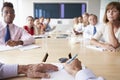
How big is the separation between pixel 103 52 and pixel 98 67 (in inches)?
17.7

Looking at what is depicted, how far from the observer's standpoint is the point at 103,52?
163 cm

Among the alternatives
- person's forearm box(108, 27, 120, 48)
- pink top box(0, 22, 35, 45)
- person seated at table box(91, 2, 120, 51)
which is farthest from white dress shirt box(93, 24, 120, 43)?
pink top box(0, 22, 35, 45)

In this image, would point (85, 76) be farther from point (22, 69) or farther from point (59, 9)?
point (59, 9)

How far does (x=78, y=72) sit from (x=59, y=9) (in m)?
4.74

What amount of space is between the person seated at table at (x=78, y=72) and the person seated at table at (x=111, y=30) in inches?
27.7

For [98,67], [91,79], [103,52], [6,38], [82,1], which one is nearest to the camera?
[91,79]

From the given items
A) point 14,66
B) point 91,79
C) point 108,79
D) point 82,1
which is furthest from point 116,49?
point 82,1

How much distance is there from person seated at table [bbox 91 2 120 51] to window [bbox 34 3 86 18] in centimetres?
359

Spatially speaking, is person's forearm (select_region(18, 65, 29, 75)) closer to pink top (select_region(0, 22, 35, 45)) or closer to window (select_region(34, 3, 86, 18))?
pink top (select_region(0, 22, 35, 45))

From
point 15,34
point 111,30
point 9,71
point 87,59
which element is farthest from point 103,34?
point 9,71

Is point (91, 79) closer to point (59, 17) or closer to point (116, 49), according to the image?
point (116, 49)

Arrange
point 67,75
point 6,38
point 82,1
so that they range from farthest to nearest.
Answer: point 82,1 → point 6,38 → point 67,75

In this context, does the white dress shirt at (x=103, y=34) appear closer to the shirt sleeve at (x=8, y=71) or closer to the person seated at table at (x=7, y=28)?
the person seated at table at (x=7, y=28)

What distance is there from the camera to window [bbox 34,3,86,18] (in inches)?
217
